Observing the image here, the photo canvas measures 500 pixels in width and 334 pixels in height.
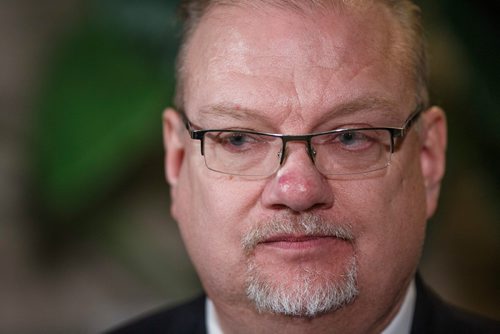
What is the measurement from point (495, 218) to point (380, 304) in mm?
1622

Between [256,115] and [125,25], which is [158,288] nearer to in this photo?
[125,25]

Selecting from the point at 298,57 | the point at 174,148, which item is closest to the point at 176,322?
the point at 174,148

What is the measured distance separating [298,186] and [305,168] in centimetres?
5

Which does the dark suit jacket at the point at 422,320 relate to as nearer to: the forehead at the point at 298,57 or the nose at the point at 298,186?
the nose at the point at 298,186

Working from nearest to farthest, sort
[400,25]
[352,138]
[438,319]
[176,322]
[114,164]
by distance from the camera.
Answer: [352,138] → [400,25] → [438,319] → [176,322] → [114,164]

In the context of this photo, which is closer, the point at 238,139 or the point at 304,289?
the point at 304,289

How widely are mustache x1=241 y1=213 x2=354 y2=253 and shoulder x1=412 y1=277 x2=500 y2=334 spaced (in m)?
0.38

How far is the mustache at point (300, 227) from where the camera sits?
1668 millimetres

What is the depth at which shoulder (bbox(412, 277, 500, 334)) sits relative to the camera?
1943 mm

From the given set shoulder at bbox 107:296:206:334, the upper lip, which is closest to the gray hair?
the upper lip

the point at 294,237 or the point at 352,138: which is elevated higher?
the point at 352,138

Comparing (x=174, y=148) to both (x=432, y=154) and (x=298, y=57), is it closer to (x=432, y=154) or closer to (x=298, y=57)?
(x=298, y=57)

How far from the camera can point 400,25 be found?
1.85 m

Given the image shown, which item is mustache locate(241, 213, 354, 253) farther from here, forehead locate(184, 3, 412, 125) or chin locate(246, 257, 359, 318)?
forehead locate(184, 3, 412, 125)
